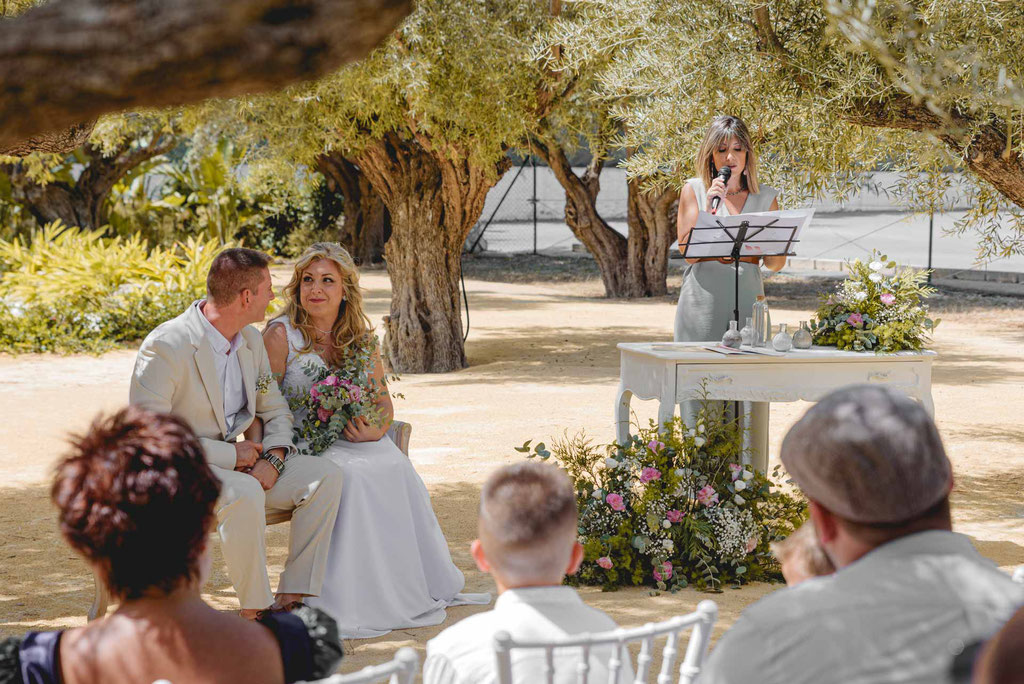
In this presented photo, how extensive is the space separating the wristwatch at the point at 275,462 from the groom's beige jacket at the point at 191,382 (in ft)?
0.10

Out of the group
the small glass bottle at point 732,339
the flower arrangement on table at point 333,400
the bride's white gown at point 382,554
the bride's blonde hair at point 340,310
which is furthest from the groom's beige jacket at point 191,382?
the small glass bottle at point 732,339

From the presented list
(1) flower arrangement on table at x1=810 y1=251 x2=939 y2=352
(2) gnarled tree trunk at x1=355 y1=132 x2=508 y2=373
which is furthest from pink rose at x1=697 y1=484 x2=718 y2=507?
(2) gnarled tree trunk at x1=355 y1=132 x2=508 y2=373

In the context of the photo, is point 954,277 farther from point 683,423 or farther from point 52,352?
point 683,423

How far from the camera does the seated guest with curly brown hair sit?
2.09m

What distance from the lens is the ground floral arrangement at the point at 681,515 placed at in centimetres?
544

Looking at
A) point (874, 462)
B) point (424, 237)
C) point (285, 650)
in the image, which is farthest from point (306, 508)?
point (424, 237)

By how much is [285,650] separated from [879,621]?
1.11m

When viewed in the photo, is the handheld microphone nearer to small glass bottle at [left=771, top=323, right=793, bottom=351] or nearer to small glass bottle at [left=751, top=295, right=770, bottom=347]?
small glass bottle at [left=751, top=295, right=770, bottom=347]

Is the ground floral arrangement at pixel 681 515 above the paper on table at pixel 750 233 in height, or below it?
below

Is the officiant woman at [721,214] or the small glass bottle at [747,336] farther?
the officiant woman at [721,214]

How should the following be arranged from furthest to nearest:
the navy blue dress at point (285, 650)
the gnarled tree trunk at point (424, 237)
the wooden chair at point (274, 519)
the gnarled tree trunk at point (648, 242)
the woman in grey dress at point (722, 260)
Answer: the gnarled tree trunk at point (648, 242), the gnarled tree trunk at point (424, 237), the woman in grey dress at point (722, 260), the wooden chair at point (274, 519), the navy blue dress at point (285, 650)

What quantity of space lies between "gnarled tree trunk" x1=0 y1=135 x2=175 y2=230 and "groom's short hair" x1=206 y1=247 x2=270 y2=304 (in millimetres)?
19164

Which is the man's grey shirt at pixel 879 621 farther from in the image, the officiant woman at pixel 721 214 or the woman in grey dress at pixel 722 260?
the officiant woman at pixel 721 214

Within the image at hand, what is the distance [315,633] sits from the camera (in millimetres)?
2305
